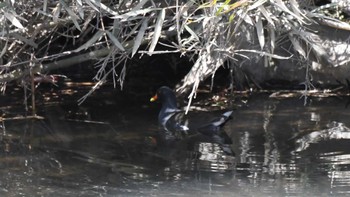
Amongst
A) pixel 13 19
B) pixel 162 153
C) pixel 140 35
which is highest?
pixel 13 19

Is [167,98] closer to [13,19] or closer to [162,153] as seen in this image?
[162,153]

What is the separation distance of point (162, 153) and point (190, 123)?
1.27 meters

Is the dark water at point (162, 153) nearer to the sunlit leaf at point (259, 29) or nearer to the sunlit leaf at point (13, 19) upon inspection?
the sunlit leaf at point (259, 29)

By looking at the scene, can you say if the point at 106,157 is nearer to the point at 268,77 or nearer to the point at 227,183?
the point at 227,183

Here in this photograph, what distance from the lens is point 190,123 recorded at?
8.02m

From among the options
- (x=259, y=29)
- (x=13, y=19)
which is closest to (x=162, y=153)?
(x=259, y=29)

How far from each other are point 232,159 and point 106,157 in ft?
3.92

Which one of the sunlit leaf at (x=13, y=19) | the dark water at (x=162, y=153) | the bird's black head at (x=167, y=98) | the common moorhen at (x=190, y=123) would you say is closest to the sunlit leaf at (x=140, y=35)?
the sunlit leaf at (x=13, y=19)

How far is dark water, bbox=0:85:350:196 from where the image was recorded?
5539mm

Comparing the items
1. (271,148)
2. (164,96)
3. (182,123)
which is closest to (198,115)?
(182,123)

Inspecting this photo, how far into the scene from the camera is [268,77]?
10.1m

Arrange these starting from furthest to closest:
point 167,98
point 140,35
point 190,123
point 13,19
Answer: point 167,98, point 190,123, point 140,35, point 13,19

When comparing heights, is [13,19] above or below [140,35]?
above

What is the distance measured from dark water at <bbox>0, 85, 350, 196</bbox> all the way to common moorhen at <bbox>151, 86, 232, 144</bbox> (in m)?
0.14
